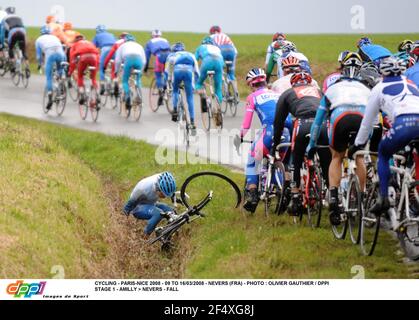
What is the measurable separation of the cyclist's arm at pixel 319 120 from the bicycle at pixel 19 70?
22098 mm

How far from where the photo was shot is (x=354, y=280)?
10602 millimetres

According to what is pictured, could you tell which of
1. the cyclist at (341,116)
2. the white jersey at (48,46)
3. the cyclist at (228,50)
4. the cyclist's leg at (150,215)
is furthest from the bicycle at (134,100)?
the cyclist at (341,116)

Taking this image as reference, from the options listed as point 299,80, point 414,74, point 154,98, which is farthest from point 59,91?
point 414,74

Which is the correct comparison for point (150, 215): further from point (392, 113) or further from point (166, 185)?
point (392, 113)

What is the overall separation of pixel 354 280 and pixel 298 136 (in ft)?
11.3

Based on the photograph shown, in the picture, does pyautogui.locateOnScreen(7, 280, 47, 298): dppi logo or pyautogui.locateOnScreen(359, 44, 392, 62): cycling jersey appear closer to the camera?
pyautogui.locateOnScreen(7, 280, 47, 298): dppi logo

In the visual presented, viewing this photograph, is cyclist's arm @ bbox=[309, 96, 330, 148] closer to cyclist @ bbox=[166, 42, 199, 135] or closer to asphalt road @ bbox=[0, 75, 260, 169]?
asphalt road @ bbox=[0, 75, 260, 169]

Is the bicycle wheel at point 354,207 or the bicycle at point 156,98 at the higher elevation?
the bicycle wheel at point 354,207

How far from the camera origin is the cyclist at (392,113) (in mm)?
10867

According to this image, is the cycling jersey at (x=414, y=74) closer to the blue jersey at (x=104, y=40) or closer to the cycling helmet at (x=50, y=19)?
the blue jersey at (x=104, y=40)

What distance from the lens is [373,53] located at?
17406mm

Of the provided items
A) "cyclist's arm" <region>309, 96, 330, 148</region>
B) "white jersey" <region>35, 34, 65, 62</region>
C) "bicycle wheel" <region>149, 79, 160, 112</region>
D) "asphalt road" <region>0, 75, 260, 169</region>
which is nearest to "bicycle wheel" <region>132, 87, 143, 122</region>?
"asphalt road" <region>0, 75, 260, 169</region>

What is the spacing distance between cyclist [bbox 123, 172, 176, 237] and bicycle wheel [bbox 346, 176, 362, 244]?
11.4 feet

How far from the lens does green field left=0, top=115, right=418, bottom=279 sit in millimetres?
11992
